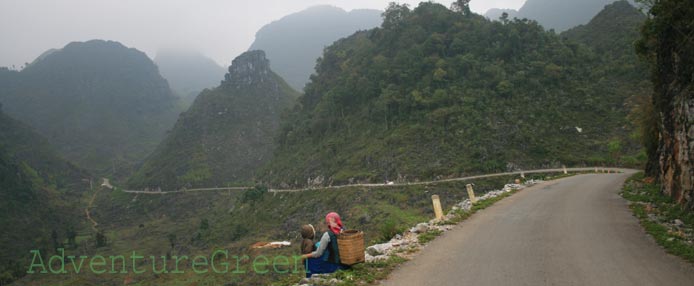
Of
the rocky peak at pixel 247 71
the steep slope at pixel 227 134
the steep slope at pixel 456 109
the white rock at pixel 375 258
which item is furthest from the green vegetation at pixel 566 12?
the white rock at pixel 375 258

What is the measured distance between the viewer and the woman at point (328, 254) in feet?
24.4

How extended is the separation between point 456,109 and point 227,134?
8934 centimetres

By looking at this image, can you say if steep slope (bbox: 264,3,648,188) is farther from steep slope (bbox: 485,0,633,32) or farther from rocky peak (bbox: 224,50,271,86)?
steep slope (bbox: 485,0,633,32)

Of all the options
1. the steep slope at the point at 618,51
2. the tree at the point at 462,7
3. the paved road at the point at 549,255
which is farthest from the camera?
the tree at the point at 462,7

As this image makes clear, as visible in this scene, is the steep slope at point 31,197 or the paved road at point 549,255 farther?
the steep slope at point 31,197

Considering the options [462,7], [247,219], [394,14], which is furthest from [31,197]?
[462,7]

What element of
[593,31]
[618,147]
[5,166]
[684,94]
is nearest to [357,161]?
[618,147]

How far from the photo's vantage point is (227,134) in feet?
408

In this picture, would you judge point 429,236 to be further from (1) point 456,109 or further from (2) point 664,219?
(1) point 456,109

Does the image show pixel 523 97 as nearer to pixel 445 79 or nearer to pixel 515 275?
pixel 445 79

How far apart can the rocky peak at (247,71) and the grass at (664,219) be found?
142 metres

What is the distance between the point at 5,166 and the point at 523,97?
108569 mm

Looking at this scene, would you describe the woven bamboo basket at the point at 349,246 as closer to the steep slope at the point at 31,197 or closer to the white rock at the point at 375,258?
the white rock at the point at 375,258

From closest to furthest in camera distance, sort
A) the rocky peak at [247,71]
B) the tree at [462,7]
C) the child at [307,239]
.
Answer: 1. the child at [307,239]
2. the tree at [462,7]
3. the rocky peak at [247,71]
